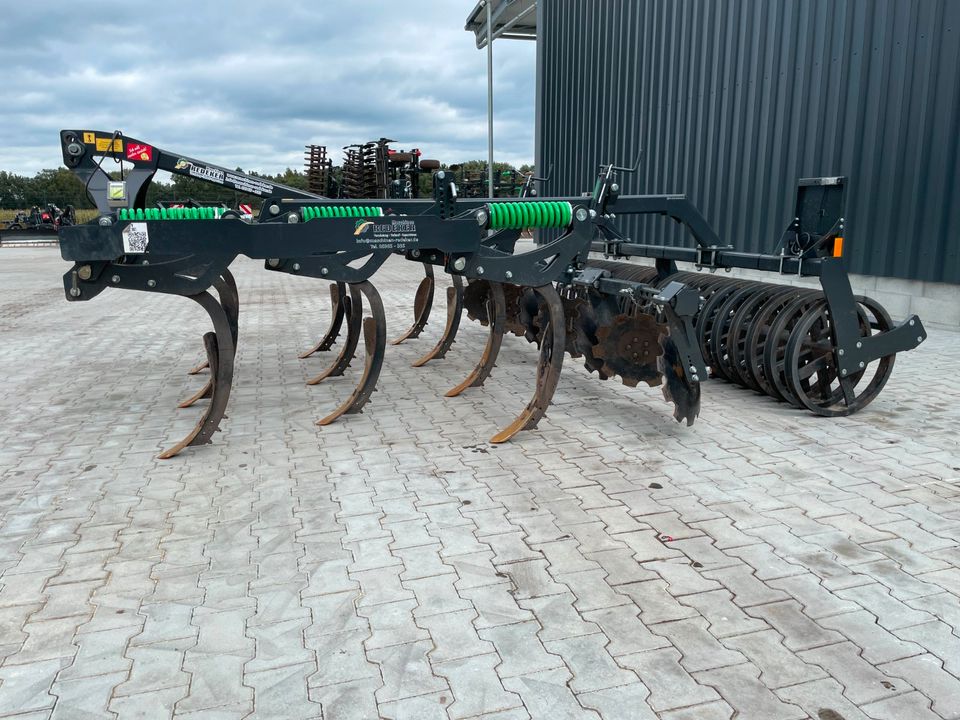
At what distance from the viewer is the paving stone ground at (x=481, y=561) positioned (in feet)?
7.59

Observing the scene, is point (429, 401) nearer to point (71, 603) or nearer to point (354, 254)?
point (354, 254)

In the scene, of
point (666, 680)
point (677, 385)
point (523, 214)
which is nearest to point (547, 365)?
point (677, 385)

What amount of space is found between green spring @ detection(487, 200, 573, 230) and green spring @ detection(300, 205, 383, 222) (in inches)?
29.8

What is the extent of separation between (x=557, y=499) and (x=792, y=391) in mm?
2264

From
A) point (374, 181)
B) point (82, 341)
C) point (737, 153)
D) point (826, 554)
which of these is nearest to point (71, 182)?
point (374, 181)

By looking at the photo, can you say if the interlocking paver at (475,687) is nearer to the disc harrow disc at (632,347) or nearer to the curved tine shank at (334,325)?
the disc harrow disc at (632,347)

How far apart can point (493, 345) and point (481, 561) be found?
9.71 ft

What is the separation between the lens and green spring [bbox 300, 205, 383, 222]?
474 centimetres

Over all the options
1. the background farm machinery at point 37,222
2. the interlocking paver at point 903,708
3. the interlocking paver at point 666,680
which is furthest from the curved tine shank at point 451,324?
the background farm machinery at point 37,222

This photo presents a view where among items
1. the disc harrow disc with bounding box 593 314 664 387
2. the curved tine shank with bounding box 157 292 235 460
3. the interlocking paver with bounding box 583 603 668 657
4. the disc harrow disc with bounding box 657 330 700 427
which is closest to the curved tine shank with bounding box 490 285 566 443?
the disc harrow disc with bounding box 593 314 664 387

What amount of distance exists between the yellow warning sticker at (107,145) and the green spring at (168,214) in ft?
3.58

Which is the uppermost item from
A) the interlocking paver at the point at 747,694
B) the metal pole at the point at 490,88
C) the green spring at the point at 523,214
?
the metal pole at the point at 490,88

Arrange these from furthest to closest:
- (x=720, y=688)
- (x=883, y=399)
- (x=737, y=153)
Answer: (x=737, y=153)
(x=883, y=399)
(x=720, y=688)

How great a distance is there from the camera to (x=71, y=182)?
35.3m
